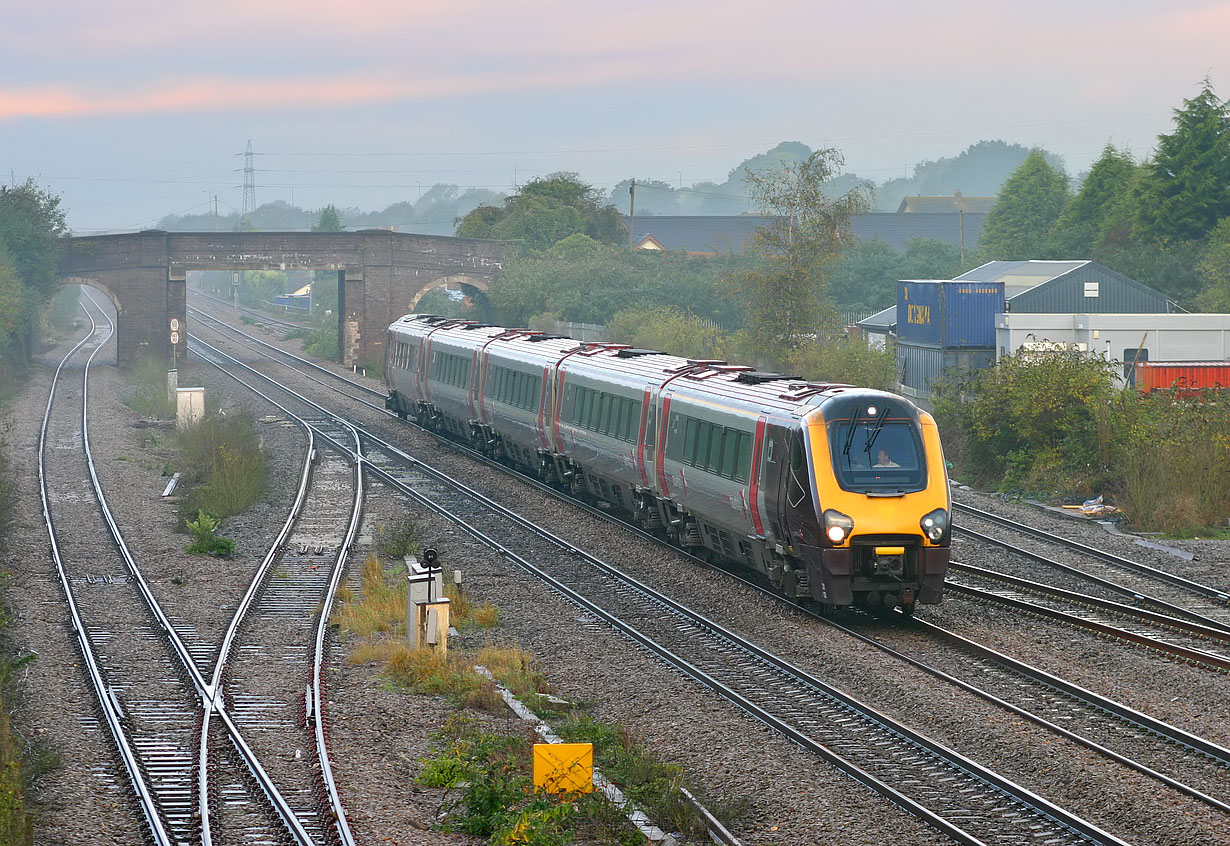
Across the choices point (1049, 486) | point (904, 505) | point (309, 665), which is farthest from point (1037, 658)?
point (1049, 486)

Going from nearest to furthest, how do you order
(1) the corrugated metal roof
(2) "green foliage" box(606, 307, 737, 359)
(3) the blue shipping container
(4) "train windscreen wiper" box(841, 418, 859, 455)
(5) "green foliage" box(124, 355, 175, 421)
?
1. (4) "train windscreen wiper" box(841, 418, 859, 455)
2. (3) the blue shipping container
3. (1) the corrugated metal roof
4. (5) "green foliage" box(124, 355, 175, 421)
5. (2) "green foliage" box(606, 307, 737, 359)

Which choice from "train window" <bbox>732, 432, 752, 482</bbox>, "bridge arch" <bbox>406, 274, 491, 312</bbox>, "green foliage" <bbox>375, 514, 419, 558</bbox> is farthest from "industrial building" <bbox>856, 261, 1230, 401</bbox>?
"bridge arch" <bbox>406, 274, 491, 312</bbox>

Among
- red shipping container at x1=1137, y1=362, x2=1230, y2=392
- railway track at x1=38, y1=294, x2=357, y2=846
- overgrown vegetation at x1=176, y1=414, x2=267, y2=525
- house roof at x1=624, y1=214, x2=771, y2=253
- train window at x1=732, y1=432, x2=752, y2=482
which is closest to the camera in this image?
railway track at x1=38, y1=294, x2=357, y2=846

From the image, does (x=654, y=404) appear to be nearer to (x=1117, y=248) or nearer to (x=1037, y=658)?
(x=1037, y=658)

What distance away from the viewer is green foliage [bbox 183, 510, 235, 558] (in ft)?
72.2

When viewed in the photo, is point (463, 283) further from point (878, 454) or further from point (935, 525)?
point (935, 525)

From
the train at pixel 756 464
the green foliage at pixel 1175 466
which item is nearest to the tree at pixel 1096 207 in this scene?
the green foliage at pixel 1175 466

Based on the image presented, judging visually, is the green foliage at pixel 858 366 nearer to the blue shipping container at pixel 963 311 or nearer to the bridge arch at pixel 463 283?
the blue shipping container at pixel 963 311

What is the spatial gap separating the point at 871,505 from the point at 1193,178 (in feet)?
158

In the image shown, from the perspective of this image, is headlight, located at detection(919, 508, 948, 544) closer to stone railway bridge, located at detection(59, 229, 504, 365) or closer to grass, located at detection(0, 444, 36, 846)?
grass, located at detection(0, 444, 36, 846)

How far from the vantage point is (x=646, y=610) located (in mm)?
17469

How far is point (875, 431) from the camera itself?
52.9 ft

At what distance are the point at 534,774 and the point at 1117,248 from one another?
181ft

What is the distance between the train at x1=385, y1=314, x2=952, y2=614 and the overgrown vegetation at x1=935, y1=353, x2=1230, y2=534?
8299 mm
